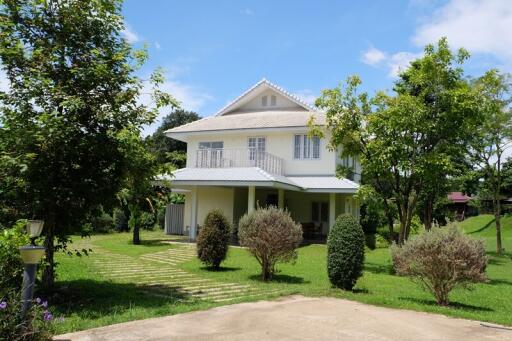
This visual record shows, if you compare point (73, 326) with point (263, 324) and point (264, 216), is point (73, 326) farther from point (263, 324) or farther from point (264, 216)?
point (264, 216)

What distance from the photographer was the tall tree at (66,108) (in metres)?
8.36

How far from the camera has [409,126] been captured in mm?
15211

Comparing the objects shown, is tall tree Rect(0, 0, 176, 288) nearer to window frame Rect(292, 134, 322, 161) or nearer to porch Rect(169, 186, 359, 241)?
window frame Rect(292, 134, 322, 161)

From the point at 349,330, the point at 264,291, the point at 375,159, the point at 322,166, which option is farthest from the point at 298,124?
the point at 349,330

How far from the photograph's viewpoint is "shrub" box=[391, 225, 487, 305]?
29.5 feet

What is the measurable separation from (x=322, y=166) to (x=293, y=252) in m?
12.3

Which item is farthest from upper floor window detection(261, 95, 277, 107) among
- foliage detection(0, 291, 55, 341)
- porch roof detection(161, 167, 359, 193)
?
foliage detection(0, 291, 55, 341)

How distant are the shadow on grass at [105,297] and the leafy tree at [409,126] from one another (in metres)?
8.87

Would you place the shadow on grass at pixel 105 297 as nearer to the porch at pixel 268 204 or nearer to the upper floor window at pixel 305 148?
the upper floor window at pixel 305 148

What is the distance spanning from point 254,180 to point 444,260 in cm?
1208

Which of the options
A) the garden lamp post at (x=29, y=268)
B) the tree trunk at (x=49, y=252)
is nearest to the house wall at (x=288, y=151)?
the tree trunk at (x=49, y=252)

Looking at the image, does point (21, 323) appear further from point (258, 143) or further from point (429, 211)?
point (429, 211)

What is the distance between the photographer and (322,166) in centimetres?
2403

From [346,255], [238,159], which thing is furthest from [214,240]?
[238,159]
